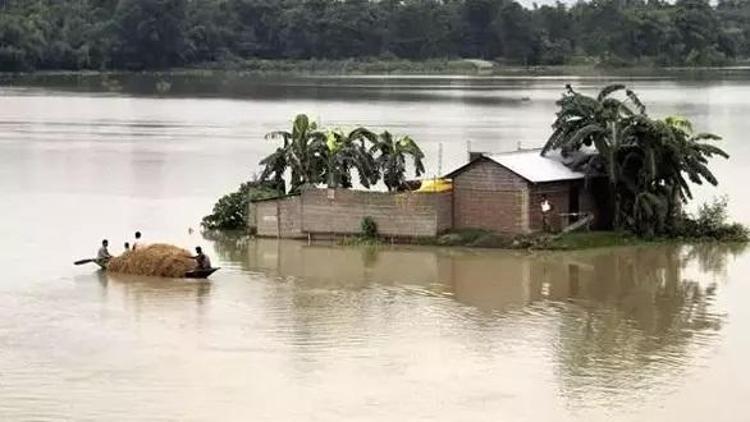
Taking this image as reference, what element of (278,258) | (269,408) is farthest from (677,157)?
(269,408)

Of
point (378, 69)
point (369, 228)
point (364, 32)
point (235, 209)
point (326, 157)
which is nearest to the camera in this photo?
point (369, 228)

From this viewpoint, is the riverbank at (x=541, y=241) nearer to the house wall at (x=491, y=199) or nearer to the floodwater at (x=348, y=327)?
the house wall at (x=491, y=199)

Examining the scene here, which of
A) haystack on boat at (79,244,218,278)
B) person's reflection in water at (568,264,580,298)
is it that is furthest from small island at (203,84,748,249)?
haystack on boat at (79,244,218,278)

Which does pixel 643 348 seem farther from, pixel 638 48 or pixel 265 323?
A: pixel 638 48

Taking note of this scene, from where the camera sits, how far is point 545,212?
24.5 metres

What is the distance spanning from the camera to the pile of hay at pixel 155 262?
72.9ft

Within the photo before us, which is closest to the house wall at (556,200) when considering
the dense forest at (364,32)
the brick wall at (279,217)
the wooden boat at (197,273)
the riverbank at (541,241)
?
the riverbank at (541,241)

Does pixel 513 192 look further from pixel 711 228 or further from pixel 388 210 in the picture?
pixel 711 228

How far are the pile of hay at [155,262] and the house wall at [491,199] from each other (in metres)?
5.19

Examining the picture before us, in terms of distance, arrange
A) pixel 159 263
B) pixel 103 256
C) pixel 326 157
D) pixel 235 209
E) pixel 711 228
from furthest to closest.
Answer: pixel 235 209 < pixel 326 157 < pixel 711 228 < pixel 103 256 < pixel 159 263

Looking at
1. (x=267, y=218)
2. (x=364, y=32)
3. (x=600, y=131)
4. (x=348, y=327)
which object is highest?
(x=364, y=32)

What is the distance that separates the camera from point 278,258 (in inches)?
955

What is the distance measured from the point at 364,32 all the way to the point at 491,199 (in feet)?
338

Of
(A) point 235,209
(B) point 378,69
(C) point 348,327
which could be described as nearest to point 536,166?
(A) point 235,209
